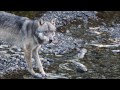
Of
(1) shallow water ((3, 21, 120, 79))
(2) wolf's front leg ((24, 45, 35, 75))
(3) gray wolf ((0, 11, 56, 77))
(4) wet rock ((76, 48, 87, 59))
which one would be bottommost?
(1) shallow water ((3, 21, 120, 79))

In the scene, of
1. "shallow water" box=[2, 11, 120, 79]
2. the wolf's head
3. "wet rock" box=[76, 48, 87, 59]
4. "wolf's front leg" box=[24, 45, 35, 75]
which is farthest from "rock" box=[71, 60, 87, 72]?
the wolf's head

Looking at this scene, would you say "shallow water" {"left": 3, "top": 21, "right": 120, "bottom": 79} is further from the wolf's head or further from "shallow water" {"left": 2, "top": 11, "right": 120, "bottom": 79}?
the wolf's head

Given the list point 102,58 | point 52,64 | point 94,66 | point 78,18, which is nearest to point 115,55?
point 102,58

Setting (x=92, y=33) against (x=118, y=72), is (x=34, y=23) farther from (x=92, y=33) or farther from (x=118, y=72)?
(x=92, y=33)

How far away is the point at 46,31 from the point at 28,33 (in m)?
0.61

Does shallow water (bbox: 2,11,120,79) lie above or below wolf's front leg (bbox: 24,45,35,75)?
below

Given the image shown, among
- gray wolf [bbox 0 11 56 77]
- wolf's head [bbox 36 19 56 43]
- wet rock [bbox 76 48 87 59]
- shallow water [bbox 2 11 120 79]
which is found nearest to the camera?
wolf's head [bbox 36 19 56 43]

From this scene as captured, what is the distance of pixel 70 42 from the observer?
10383 mm

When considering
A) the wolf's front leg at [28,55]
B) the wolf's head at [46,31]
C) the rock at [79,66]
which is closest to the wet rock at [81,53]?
the rock at [79,66]

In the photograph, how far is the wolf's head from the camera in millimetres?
6889

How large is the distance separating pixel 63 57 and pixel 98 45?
1.64m

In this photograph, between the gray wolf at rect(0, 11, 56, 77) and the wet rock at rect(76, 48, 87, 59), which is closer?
the gray wolf at rect(0, 11, 56, 77)

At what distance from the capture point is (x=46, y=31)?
6941mm

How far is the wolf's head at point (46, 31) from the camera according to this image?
6.89m
